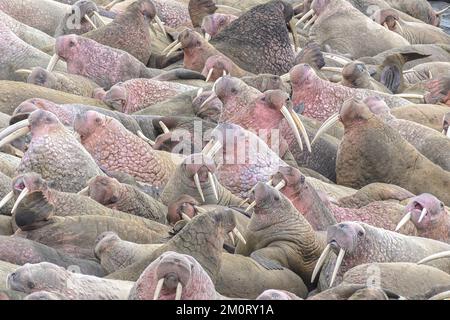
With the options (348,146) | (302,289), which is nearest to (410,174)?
(348,146)

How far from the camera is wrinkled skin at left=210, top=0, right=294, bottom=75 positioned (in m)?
13.7

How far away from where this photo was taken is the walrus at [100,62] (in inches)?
494

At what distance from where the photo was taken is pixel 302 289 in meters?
8.05

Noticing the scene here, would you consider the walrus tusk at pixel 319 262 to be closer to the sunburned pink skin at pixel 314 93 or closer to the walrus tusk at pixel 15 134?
the walrus tusk at pixel 15 134

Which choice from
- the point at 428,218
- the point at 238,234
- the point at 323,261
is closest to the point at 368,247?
the point at 323,261

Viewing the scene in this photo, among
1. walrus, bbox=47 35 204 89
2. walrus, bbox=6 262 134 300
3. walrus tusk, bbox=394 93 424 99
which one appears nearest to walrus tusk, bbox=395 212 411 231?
walrus, bbox=6 262 134 300

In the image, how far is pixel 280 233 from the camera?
28.3ft

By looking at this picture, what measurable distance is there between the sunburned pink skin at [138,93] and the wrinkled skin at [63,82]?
36 cm

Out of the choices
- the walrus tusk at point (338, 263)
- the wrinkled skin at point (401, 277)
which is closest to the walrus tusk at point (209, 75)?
the walrus tusk at point (338, 263)

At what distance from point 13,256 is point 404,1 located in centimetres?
1386

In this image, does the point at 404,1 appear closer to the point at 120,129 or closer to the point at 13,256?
the point at 120,129

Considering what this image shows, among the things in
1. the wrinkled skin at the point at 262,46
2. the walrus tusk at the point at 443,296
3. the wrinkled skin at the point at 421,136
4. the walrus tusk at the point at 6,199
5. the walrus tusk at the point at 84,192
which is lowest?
the wrinkled skin at the point at 262,46

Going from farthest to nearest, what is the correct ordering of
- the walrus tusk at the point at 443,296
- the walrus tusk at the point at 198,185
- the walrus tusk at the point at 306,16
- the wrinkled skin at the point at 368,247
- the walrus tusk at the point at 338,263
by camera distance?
the walrus tusk at the point at 306,16 < the walrus tusk at the point at 198,185 < the wrinkled skin at the point at 368,247 < the walrus tusk at the point at 338,263 < the walrus tusk at the point at 443,296

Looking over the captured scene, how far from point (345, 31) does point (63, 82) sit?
5.23 metres
